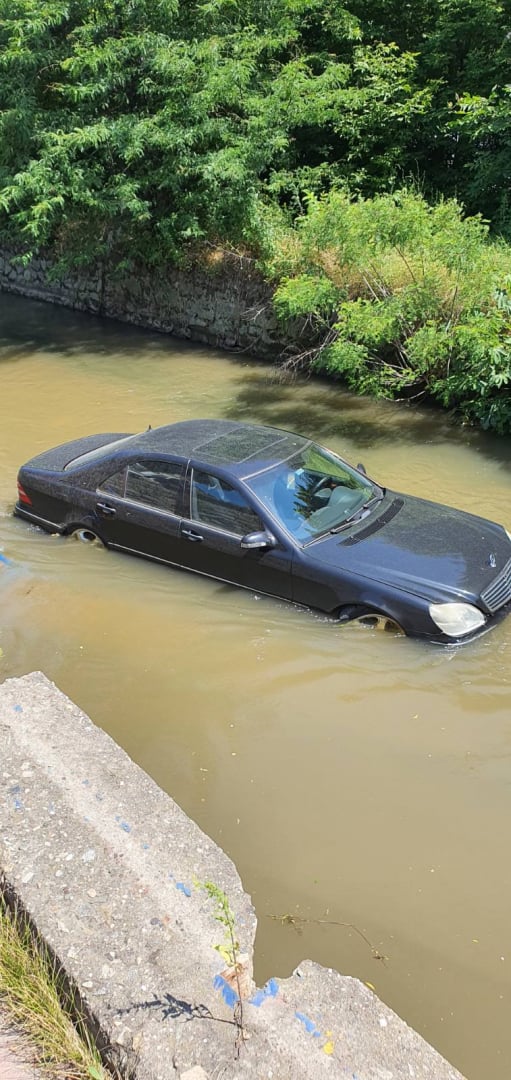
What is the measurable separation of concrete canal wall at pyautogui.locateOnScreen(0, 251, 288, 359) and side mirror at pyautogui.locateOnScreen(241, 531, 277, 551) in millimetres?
8544

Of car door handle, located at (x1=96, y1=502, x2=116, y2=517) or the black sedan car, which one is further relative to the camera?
car door handle, located at (x1=96, y1=502, x2=116, y2=517)

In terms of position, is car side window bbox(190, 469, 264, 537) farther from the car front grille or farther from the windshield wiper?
the car front grille

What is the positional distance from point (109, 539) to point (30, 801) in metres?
4.09

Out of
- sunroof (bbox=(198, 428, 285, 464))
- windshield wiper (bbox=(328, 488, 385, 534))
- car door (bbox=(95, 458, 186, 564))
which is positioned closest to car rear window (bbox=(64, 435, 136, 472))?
car door (bbox=(95, 458, 186, 564))

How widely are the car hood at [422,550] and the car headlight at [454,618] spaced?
0.08 meters

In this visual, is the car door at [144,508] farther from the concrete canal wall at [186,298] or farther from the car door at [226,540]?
the concrete canal wall at [186,298]

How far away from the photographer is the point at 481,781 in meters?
4.82

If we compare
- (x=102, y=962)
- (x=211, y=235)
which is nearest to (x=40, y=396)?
(x=211, y=235)

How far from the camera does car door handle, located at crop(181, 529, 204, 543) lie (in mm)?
6990

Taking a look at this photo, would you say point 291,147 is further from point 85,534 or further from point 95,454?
point 85,534

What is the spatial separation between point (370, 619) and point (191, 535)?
5.79 feet

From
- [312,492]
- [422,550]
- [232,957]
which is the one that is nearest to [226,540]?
[312,492]

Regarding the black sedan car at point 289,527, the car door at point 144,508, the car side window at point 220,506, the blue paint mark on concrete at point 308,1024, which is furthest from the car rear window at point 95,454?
the blue paint mark on concrete at point 308,1024

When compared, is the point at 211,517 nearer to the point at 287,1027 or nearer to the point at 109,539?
the point at 109,539
